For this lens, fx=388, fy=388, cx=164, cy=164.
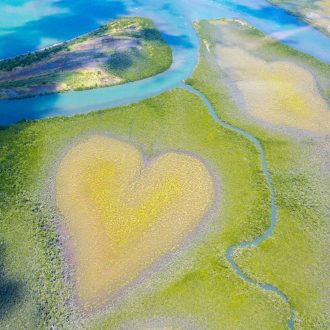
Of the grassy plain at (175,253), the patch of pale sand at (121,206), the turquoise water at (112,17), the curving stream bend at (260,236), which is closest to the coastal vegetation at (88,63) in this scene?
the turquoise water at (112,17)

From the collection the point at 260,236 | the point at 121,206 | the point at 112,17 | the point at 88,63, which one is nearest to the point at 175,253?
the point at 121,206

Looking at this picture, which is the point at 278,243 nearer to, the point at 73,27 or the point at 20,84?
the point at 20,84

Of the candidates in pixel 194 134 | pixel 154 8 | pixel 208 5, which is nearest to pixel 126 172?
pixel 194 134

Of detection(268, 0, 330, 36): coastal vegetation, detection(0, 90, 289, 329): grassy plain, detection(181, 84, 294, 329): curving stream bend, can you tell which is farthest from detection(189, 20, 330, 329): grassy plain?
detection(268, 0, 330, 36): coastal vegetation

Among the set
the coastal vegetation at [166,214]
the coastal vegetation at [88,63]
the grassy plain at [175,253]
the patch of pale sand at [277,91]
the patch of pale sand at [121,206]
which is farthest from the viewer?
the coastal vegetation at [88,63]

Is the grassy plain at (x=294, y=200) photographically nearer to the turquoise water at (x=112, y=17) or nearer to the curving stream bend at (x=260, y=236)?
the curving stream bend at (x=260, y=236)

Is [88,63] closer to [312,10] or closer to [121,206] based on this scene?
[121,206]

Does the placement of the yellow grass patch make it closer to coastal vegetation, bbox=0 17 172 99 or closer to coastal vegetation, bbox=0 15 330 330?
coastal vegetation, bbox=0 15 330 330
